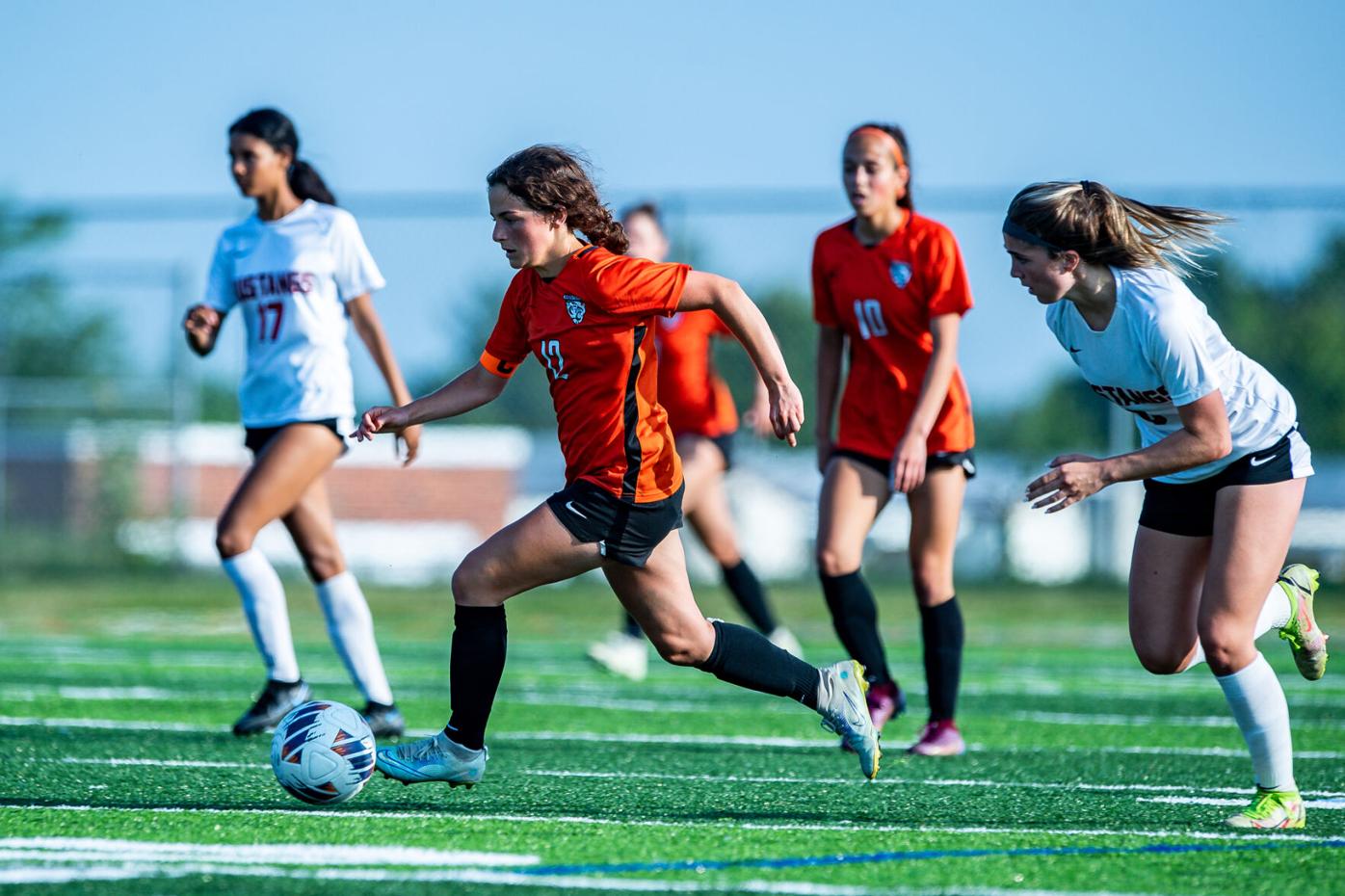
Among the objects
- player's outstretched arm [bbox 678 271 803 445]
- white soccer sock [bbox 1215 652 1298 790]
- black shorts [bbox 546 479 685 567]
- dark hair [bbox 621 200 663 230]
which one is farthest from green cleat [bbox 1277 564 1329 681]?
dark hair [bbox 621 200 663 230]

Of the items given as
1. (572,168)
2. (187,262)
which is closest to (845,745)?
(572,168)

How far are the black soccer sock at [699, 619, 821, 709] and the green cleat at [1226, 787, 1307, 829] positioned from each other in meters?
1.15

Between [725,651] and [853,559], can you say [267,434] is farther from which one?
[725,651]

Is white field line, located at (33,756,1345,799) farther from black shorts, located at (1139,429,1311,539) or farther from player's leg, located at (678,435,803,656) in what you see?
player's leg, located at (678,435,803,656)

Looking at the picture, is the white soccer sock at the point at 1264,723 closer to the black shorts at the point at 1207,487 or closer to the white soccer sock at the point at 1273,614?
the white soccer sock at the point at 1273,614

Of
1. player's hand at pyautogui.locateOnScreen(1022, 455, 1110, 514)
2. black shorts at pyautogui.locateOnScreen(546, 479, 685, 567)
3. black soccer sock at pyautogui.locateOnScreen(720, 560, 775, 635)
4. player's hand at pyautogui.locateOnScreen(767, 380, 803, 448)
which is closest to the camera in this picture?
player's hand at pyautogui.locateOnScreen(1022, 455, 1110, 514)

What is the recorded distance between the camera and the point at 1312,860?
152 inches

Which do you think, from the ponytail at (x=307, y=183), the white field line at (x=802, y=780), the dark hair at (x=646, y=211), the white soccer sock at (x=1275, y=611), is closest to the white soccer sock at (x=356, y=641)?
the white field line at (x=802, y=780)

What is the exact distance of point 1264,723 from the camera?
4418mm

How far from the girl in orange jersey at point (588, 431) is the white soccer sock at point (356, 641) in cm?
171

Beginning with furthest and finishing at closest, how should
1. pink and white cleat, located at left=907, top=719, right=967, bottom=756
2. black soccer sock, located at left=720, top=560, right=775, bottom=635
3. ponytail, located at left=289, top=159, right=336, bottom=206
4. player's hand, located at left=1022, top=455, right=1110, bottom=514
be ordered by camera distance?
black soccer sock, located at left=720, top=560, right=775, bottom=635 < ponytail, located at left=289, top=159, right=336, bottom=206 < pink and white cleat, located at left=907, top=719, right=967, bottom=756 < player's hand, located at left=1022, top=455, right=1110, bottom=514

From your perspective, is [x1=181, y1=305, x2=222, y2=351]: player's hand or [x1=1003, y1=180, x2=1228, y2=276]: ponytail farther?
[x1=181, y1=305, x2=222, y2=351]: player's hand

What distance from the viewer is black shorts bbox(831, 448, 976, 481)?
604cm

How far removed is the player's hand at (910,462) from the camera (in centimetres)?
569
